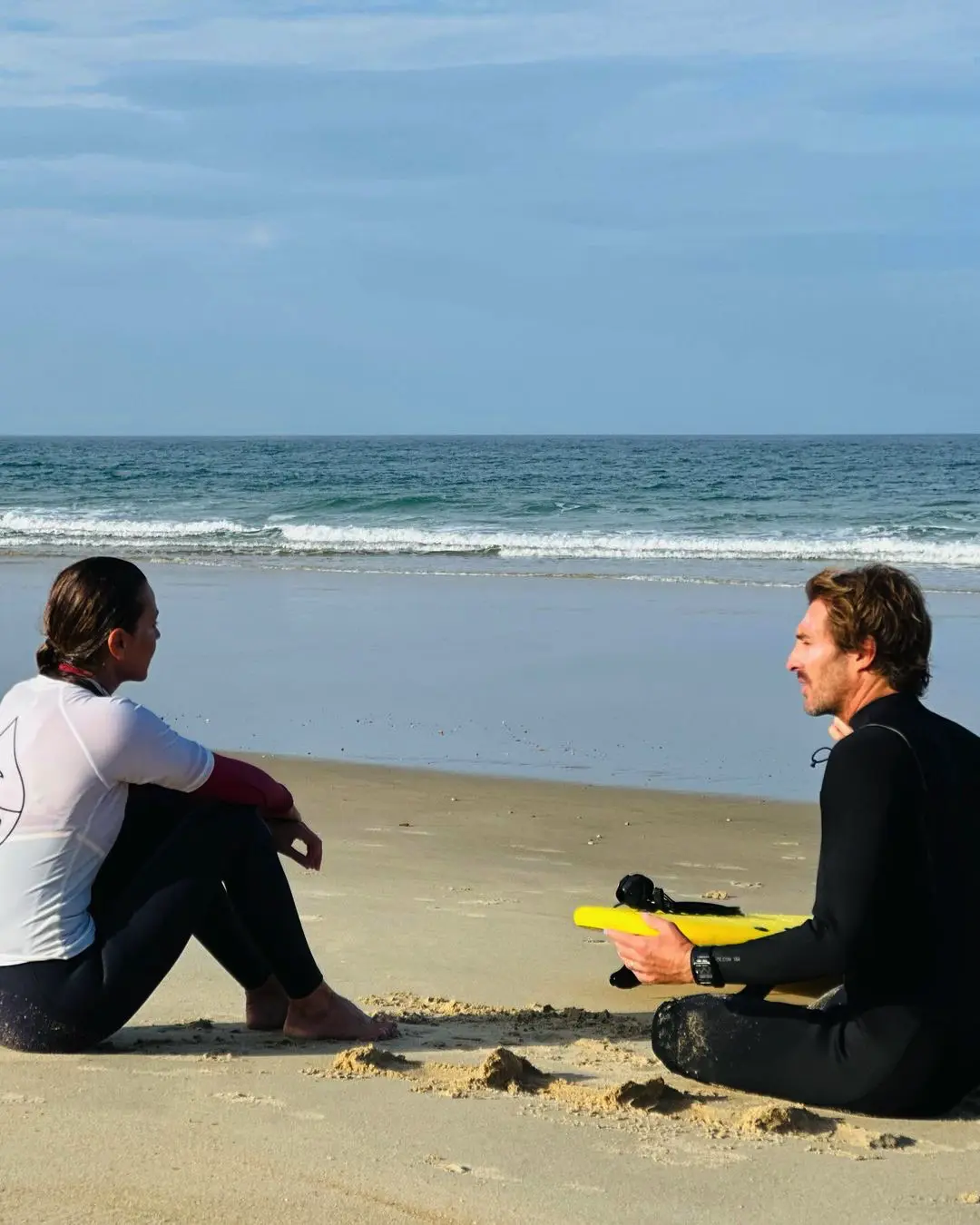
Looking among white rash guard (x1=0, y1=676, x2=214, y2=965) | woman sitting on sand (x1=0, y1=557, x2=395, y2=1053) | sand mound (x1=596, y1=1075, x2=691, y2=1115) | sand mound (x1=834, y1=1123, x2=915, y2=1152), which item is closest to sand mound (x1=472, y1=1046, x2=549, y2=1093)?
sand mound (x1=596, y1=1075, x2=691, y2=1115)

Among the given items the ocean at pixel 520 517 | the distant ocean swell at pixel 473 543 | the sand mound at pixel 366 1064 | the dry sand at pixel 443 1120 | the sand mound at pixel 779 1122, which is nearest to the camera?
the dry sand at pixel 443 1120

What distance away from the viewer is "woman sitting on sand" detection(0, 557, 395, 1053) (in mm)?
3486

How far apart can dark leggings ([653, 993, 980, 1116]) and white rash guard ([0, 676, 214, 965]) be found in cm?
135

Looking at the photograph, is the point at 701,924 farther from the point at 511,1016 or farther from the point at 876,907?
the point at 876,907

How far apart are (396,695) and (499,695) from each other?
0.73 metres

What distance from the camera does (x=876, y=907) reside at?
3.13 metres

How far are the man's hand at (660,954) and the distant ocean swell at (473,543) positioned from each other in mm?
20269

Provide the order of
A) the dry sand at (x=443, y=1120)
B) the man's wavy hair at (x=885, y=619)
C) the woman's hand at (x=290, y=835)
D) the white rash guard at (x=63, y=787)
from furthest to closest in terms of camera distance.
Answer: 1. the woman's hand at (x=290, y=835)
2. the white rash guard at (x=63, y=787)
3. the man's wavy hair at (x=885, y=619)
4. the dry sand at (x=443, y=1120)

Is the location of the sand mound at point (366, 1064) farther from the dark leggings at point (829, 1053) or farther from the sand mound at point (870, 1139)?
the sand mound at point (870, 1139)

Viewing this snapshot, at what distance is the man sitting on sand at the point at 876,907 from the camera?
3.12 metres

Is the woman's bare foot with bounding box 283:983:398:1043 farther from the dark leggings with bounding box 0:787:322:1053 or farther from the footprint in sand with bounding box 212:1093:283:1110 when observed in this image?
the footprint in sand with bounding box 212:1093:283:1110

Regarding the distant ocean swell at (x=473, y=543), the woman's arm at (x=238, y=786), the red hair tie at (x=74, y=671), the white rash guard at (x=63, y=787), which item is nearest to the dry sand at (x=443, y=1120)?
the white rash guard at (x=63, y=787)

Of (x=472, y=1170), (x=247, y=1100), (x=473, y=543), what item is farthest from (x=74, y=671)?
(x=473, y=543)

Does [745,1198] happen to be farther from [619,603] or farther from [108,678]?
[619,603]
